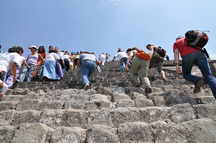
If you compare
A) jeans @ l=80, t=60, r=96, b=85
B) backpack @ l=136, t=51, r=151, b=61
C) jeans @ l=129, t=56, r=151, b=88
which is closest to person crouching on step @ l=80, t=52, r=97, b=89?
jeans @ l=80, t=60, r=96, b=85

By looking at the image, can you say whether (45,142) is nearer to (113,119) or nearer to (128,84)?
(113,119)

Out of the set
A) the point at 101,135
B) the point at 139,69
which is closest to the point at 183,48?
the point at 139,69

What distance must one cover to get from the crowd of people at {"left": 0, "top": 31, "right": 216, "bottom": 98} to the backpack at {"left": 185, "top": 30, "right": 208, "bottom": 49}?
3 centimetres

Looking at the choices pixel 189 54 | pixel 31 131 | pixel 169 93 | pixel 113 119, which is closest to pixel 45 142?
pixel 31 131

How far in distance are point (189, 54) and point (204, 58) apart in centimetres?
29

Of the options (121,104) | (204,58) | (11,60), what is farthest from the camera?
(11,60)

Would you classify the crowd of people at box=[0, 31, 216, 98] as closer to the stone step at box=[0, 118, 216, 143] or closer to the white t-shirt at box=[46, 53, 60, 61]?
Answer: the white t-shirt at box=[46, 53, 60, 61]

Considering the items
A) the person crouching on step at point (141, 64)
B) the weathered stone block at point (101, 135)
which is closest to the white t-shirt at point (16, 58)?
the person crouching on step at point (141, 64)

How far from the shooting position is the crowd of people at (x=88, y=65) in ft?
14.8

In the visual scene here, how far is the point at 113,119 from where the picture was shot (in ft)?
11.0

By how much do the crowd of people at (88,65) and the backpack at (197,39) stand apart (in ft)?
0.10

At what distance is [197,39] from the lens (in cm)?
445

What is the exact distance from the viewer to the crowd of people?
14.8 ft

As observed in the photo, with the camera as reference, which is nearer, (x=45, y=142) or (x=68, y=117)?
(x=45, y=142)
